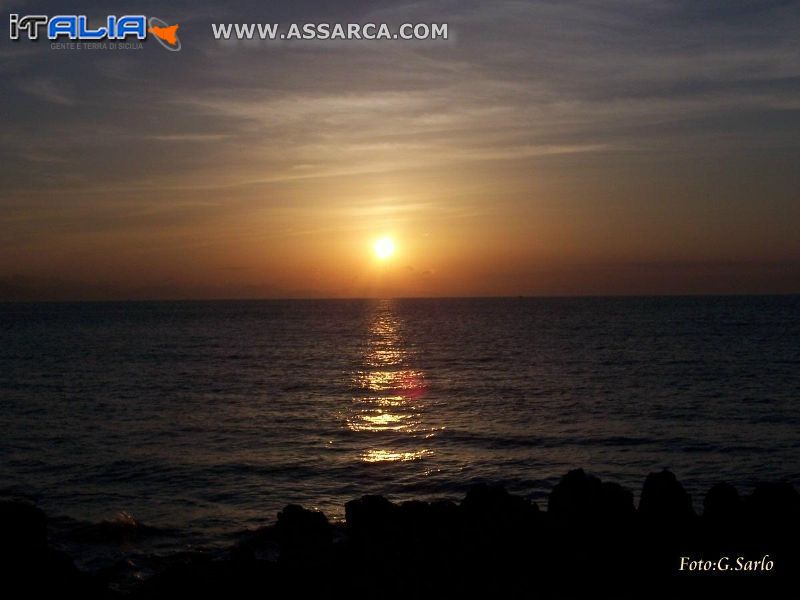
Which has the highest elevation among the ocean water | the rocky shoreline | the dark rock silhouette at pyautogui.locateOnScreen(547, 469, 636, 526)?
the dark rock silhouette at pyautogui.locateOnScreen(547, 469, 636, 526)

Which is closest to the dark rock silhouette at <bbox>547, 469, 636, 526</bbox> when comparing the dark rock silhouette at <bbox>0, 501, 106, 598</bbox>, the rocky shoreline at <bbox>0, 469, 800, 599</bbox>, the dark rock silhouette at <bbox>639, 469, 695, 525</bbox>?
the rocky shoreline at <bbox>0, 469, 800, 599</bbox>

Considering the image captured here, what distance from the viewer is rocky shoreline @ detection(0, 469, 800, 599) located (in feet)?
51.4

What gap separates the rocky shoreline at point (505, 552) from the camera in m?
15.7

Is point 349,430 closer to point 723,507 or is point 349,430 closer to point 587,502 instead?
point 587,502

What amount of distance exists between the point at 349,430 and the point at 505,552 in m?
24.4

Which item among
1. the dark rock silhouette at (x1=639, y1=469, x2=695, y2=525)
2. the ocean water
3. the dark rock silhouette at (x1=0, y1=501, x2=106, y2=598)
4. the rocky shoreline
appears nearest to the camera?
the rocky shoreline

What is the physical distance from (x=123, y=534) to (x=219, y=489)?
17.6 ft

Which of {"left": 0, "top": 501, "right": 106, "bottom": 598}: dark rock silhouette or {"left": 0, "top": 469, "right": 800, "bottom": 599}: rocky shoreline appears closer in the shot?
{"left": 0, "top": 469, "right": 800, "bottom": 599}: rocky shoreline

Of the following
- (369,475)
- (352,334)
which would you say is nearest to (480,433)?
(369,475)

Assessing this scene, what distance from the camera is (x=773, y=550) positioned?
54.5 feet

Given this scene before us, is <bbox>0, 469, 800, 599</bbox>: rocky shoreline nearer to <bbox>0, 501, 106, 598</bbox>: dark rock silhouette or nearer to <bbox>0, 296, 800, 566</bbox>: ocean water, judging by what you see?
<bbox>0, 501, 106, 598</bbox>: dark rock silhouette

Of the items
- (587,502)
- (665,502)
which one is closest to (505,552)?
(587,502)

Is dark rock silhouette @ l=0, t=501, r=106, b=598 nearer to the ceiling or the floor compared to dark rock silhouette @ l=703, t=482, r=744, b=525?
nearer to the floor

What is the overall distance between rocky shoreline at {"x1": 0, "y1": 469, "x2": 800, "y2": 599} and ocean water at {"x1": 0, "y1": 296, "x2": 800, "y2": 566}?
572 cm
